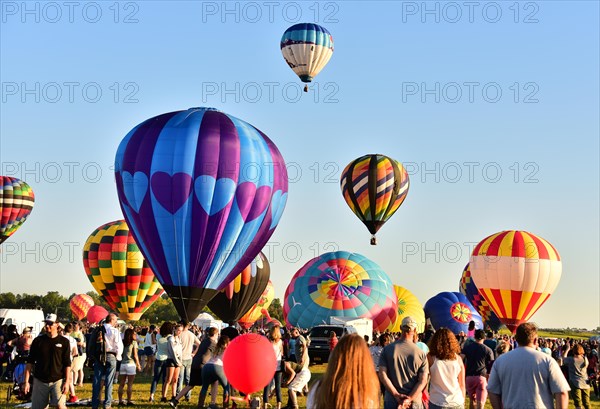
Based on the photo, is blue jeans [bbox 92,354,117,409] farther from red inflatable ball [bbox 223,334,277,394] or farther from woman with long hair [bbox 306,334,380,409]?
woman with long hair [bbox 306,334,380,409]

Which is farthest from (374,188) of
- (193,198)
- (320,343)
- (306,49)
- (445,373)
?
(445,373)

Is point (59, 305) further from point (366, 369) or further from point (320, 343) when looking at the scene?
point (366, 369)

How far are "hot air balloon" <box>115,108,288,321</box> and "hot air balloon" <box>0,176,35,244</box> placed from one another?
24342 mm

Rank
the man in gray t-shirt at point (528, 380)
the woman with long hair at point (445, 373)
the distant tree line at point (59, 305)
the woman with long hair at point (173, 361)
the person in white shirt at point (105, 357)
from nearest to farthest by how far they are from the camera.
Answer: the man in gray t-shirt at point (528, 380) → the woman with long hair at point (445, 373) → the person in white shirt at point (105, 357) → the woman with long hair at point (173, 361) → the distant tree line at point (59, 305)

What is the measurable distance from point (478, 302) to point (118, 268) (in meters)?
21.4

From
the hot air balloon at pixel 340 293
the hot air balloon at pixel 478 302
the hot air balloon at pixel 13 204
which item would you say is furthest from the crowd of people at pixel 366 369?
the hot air balloon at pixel 13 204

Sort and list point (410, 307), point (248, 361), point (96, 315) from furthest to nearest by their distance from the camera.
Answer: point (96, 315) → point (410, 307) → point (248, 361)

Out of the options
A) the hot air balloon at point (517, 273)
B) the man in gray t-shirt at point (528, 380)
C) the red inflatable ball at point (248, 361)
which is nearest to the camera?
the man in gray t-shirt at point (528, 380)

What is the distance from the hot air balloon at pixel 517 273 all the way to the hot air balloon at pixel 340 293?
4.57 metres

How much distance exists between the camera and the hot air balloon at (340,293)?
3488 centimetres

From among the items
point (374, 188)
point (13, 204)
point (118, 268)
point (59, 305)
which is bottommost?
point (59, 305)

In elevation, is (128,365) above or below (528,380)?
below

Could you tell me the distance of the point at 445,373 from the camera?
814cm

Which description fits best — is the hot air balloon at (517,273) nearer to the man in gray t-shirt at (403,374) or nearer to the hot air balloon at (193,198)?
the hot air balloon at (193,198)
